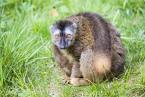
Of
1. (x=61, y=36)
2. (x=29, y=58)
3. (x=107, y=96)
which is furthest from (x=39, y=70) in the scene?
(x=107, y=96)

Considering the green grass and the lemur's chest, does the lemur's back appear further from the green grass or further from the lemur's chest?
the green grass

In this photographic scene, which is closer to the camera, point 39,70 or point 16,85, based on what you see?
point 16,85

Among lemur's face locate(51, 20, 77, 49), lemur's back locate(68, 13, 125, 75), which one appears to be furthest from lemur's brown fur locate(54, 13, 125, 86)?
lemur's face locate(51, 20, 77, 49)

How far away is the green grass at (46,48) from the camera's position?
6.14 m

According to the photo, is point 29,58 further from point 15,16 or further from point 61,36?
point 15,16

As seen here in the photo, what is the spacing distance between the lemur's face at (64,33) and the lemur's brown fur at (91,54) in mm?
142

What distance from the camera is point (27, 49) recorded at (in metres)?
6.74

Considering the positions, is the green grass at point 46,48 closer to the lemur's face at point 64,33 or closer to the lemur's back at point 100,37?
the lemur's back at point 100,37

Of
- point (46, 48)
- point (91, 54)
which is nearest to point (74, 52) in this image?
point (91, 54)

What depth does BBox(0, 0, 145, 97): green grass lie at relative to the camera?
614 centimetres

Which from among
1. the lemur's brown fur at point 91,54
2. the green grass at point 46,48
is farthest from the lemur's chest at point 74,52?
the green grass at point 46,48

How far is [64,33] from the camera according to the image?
6.19 meters

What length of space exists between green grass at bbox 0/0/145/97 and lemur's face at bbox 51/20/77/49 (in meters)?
0.54

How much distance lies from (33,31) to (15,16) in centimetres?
83
